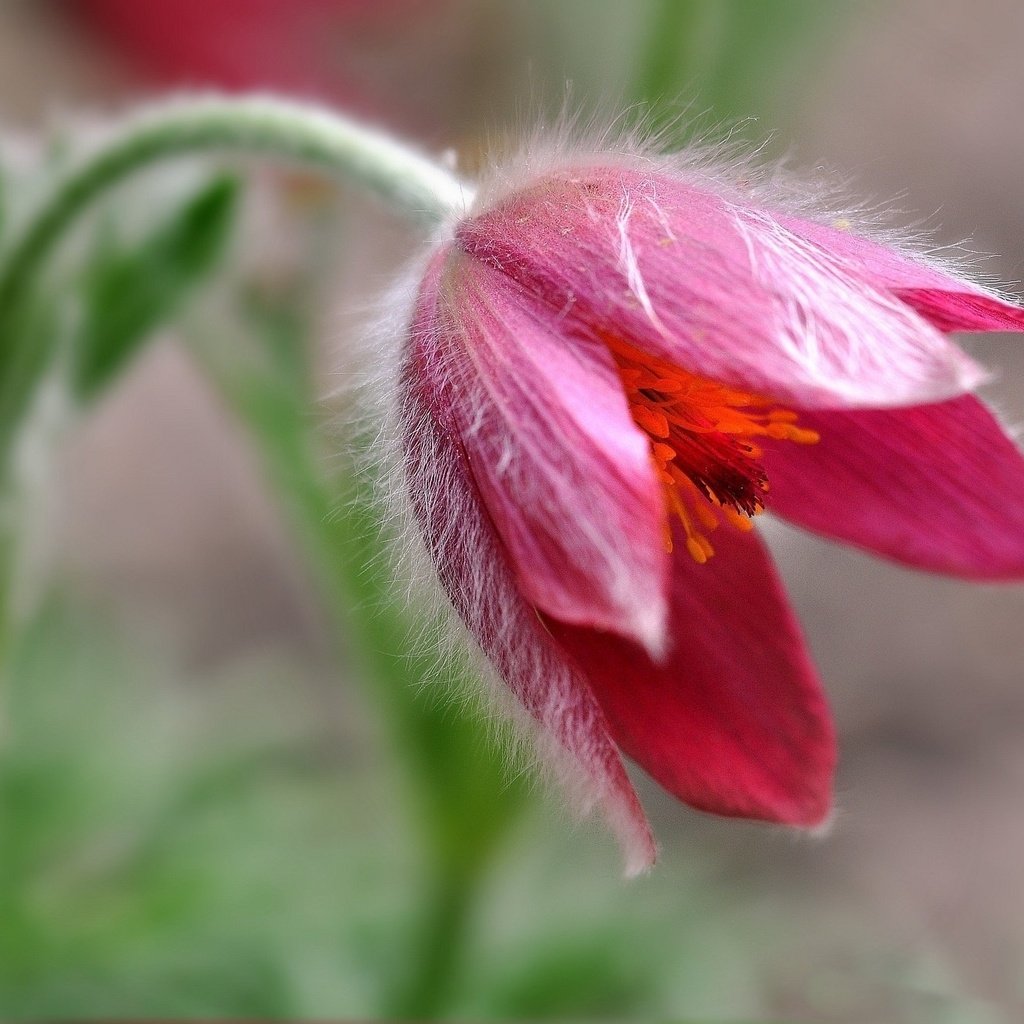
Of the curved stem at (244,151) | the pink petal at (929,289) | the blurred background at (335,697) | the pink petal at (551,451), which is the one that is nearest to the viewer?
the pink petal at (551,451)

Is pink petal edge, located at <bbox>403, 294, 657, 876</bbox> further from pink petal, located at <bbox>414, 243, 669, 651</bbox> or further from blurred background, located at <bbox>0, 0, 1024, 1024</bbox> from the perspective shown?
blurred background, located at <bbox>0, 0, 1024, 1024</bbox>

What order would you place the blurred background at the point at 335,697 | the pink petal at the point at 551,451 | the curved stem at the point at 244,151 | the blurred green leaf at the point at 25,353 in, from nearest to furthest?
the pink petal at the point at 551,451 < the curved stem at the point at 244,151 < the blurred green leaf at the point at 25,353 < the blurred background at the point at 335,697

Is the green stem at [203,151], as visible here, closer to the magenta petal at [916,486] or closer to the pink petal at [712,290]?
the pink petal at [712,290]

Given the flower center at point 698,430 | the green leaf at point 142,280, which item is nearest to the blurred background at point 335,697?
the green leaf at point 142,280

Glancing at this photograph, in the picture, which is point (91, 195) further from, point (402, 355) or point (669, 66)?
point (669, 66)

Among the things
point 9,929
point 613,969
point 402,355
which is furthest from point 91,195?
point 613,969

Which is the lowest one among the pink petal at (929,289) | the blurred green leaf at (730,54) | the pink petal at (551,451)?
the pink petal at (551,451)

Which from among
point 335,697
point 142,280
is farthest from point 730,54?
point 335,697
